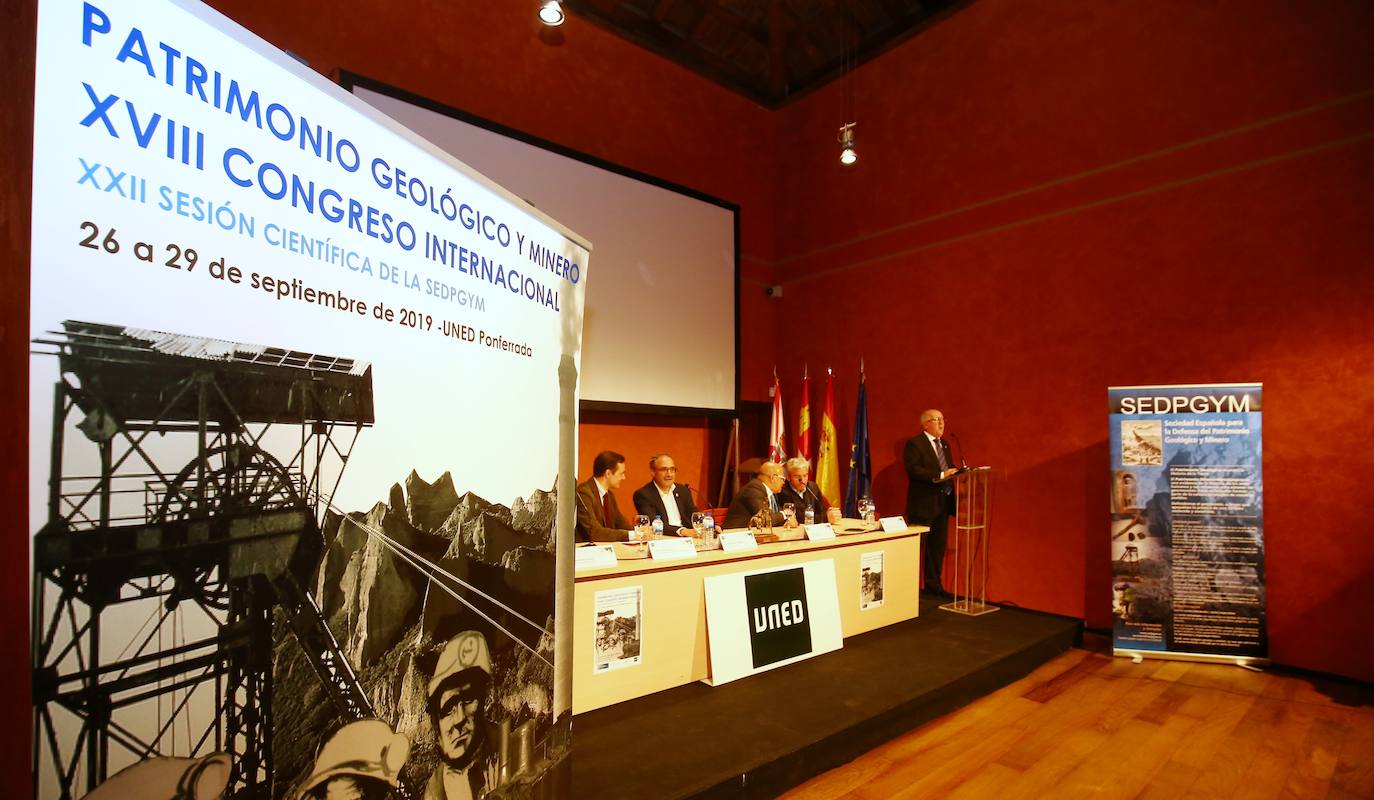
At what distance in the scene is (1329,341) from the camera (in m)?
3.64

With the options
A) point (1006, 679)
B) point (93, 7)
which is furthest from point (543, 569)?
point (1006, 679)

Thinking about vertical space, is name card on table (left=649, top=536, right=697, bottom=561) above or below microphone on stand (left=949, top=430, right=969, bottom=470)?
below

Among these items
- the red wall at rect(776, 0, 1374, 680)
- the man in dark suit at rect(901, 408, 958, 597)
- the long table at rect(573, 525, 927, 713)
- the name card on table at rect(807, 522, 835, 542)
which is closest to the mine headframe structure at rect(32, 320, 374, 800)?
the long table at rect(573, 525, 927, 713)

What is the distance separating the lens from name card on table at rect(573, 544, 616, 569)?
8.16ft

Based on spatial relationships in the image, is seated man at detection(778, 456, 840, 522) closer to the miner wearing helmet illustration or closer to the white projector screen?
the white projector screen

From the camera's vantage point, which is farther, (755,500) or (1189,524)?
(755,500)

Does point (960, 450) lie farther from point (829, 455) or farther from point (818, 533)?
point (818, 533)

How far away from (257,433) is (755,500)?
3163 mm

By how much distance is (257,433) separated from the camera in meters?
0.98

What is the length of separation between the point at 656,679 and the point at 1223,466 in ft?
10.9

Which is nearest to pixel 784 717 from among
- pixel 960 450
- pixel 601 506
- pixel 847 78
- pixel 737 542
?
pixel 737 542

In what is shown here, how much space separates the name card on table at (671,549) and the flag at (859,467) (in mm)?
2986

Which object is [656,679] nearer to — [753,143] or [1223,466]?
[1223,466]

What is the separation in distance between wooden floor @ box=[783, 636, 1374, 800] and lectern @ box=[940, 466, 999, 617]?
129 centimetres
